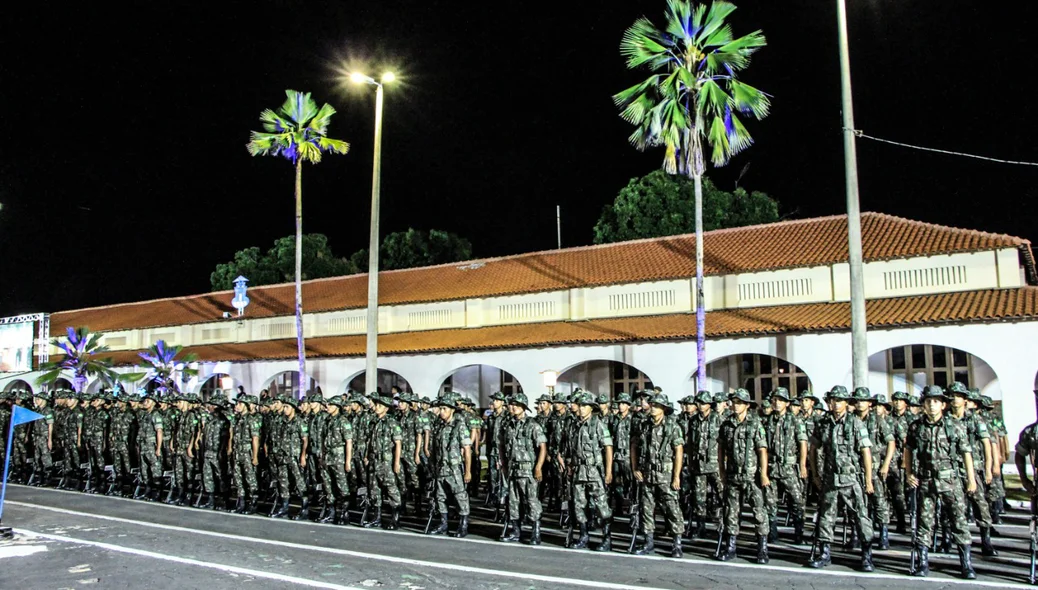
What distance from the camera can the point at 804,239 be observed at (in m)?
24.5

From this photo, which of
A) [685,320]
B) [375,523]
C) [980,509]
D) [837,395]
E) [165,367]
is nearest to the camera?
[980,509]

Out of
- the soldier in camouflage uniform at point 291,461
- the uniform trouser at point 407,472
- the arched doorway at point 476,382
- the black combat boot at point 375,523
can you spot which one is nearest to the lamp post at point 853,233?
the uniform trouser at point 407,472

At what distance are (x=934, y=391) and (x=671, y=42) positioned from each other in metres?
12.5

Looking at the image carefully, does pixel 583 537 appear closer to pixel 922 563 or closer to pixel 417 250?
pixel 922 563

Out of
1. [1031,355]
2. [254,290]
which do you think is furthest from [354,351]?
[1031,355]

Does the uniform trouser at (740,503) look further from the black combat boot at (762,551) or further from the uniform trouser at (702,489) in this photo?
the uniform trouser at (702,489)

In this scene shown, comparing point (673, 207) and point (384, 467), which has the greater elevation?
point (673, 207)

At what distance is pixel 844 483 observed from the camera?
9609 millimetres

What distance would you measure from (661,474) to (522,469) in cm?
186

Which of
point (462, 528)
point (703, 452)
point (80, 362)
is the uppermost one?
point (80, 362)

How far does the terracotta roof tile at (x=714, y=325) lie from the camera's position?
1961cm

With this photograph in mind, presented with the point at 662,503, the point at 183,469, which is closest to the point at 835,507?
the point at 662,503

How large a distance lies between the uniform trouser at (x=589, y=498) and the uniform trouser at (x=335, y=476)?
3.93m

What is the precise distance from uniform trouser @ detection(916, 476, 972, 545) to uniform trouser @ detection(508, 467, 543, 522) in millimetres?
4434
